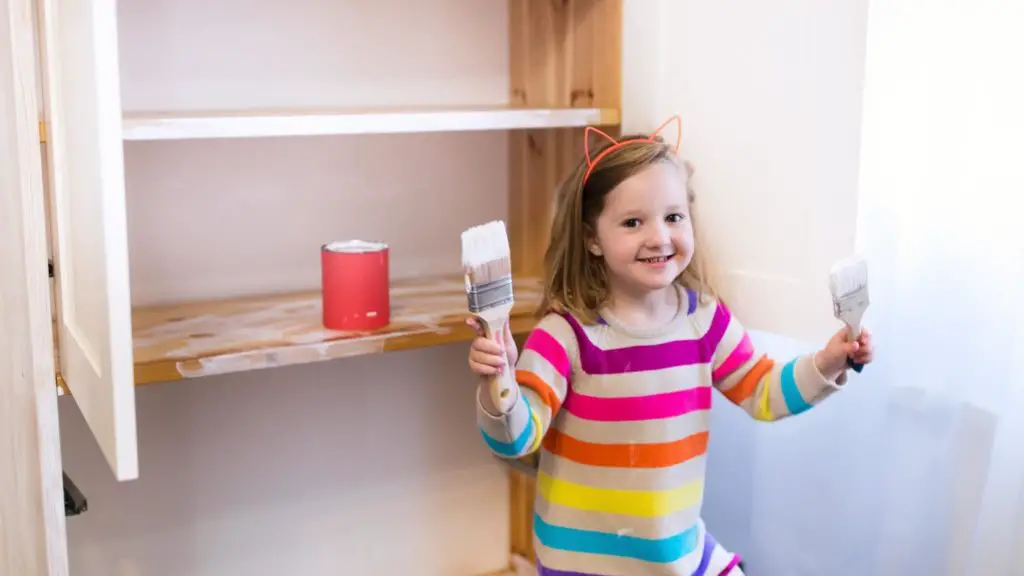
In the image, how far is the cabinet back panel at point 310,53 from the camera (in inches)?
54.2

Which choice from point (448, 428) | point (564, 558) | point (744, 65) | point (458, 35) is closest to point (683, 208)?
point (744, 65)

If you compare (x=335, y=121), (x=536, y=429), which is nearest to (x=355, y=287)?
(x=335, y=121)

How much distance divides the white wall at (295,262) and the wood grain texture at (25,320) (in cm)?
34

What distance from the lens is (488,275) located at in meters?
0.99

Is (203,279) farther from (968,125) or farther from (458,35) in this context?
(968,125)

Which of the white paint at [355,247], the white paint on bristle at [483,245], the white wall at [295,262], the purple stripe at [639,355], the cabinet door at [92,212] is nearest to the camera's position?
the cabinet door at [92,212]

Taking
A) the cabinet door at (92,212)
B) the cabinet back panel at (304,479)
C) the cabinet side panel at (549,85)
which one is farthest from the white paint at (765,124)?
the cabinet door at (92,212)

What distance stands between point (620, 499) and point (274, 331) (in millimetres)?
454

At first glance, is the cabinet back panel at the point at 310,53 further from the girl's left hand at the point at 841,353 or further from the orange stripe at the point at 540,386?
the girl's left hand at the point at 841,353

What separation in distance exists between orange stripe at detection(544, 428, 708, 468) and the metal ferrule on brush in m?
0.27

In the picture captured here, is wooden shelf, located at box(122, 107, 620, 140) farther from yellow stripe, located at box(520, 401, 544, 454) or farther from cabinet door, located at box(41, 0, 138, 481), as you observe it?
yellow stripe, located at box(520, 401, 544, 454)

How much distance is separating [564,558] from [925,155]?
0.58 metres

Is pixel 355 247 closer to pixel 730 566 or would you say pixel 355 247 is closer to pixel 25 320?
pixel 25 320

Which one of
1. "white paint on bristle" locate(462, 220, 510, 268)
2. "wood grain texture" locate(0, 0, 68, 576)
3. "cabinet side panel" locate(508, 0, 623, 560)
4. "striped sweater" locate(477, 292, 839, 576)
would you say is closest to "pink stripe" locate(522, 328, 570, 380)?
"striped sweater" locate(477, 292, 839, 576)
